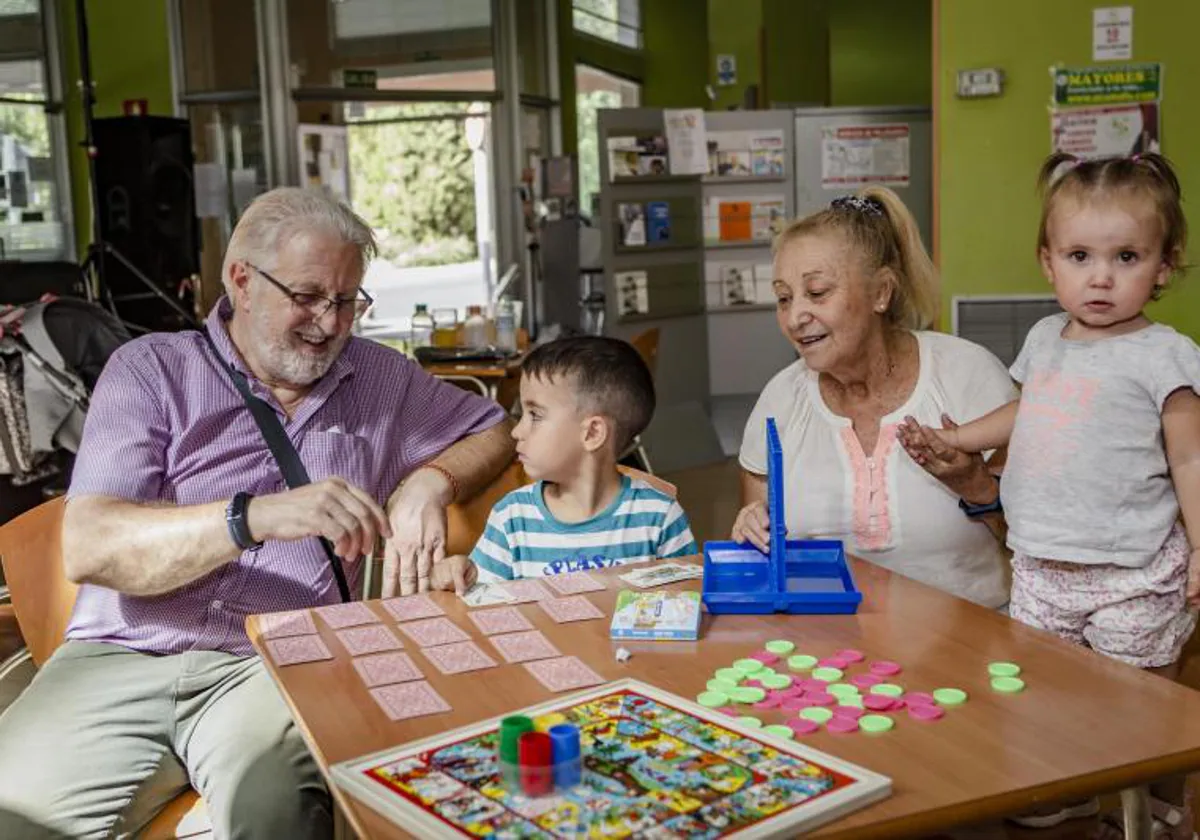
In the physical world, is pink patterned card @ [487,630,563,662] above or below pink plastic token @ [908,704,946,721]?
above

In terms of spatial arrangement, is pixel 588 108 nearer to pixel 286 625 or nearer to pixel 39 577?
pixel 39 577

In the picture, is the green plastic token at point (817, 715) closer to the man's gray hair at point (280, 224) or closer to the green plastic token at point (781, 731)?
the green plastic token at point (781, 731)

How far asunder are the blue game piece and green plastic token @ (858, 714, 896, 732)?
0.34 metres

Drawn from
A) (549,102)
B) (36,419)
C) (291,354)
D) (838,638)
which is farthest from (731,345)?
(838,638)

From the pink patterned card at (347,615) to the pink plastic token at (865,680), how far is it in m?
0.70

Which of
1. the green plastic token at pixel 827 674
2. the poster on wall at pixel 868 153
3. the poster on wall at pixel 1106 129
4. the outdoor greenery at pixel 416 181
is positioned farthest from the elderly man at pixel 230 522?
the outdoor greenery at pixel 416 181

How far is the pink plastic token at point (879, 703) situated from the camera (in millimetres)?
1523

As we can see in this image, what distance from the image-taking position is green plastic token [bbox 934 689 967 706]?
1532 mm

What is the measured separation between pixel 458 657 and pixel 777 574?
1.59 ft

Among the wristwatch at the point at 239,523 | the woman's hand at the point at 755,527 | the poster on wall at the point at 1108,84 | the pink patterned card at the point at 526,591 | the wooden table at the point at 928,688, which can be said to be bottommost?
the wooden table at the point at 928,688

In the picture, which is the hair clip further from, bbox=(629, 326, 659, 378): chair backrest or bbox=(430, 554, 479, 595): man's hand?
bbox=(629, 326, 659, 378): chair backrest

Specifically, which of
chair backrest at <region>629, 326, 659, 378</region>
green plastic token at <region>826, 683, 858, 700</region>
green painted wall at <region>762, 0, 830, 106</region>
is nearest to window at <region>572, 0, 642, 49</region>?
green painted wall at <region>762, 0, 830, 106</region>

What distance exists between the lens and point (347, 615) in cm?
196

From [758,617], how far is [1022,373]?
70 cm
